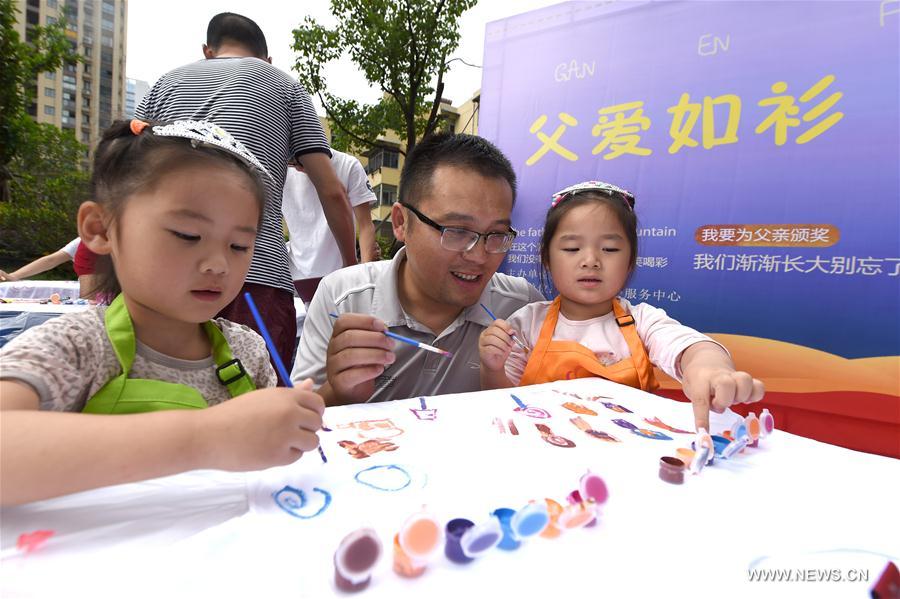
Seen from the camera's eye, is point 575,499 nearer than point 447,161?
Yes

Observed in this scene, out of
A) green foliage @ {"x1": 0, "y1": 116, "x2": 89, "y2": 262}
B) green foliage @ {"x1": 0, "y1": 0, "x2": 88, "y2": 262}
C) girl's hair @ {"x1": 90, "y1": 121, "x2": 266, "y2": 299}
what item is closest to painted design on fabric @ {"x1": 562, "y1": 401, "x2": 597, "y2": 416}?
girl's hair @ {"x1": 90, "y1": 121, "x2": 266, "y2": 299}

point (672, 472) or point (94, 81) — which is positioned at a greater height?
point (94, 81)

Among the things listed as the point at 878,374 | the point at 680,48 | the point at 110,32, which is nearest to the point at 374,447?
the point at 878,374

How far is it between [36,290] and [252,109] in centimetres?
302

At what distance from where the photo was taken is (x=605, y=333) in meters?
1.50

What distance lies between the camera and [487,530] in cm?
46

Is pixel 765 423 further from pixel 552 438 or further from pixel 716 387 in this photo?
pixel 552 438

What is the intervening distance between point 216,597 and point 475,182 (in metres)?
1.11

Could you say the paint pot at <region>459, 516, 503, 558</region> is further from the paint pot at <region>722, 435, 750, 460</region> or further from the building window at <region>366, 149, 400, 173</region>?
the building window at <region>366, 149, 400, 173</region>

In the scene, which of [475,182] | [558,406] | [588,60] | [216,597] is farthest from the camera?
[588,60]

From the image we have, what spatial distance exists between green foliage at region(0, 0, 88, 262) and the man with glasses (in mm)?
4329

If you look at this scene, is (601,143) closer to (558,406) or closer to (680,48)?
(680,48)

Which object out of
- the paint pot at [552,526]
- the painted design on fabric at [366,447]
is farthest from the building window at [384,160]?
the paint pot at [552,526]

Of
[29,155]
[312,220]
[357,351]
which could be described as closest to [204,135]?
[357,351]
